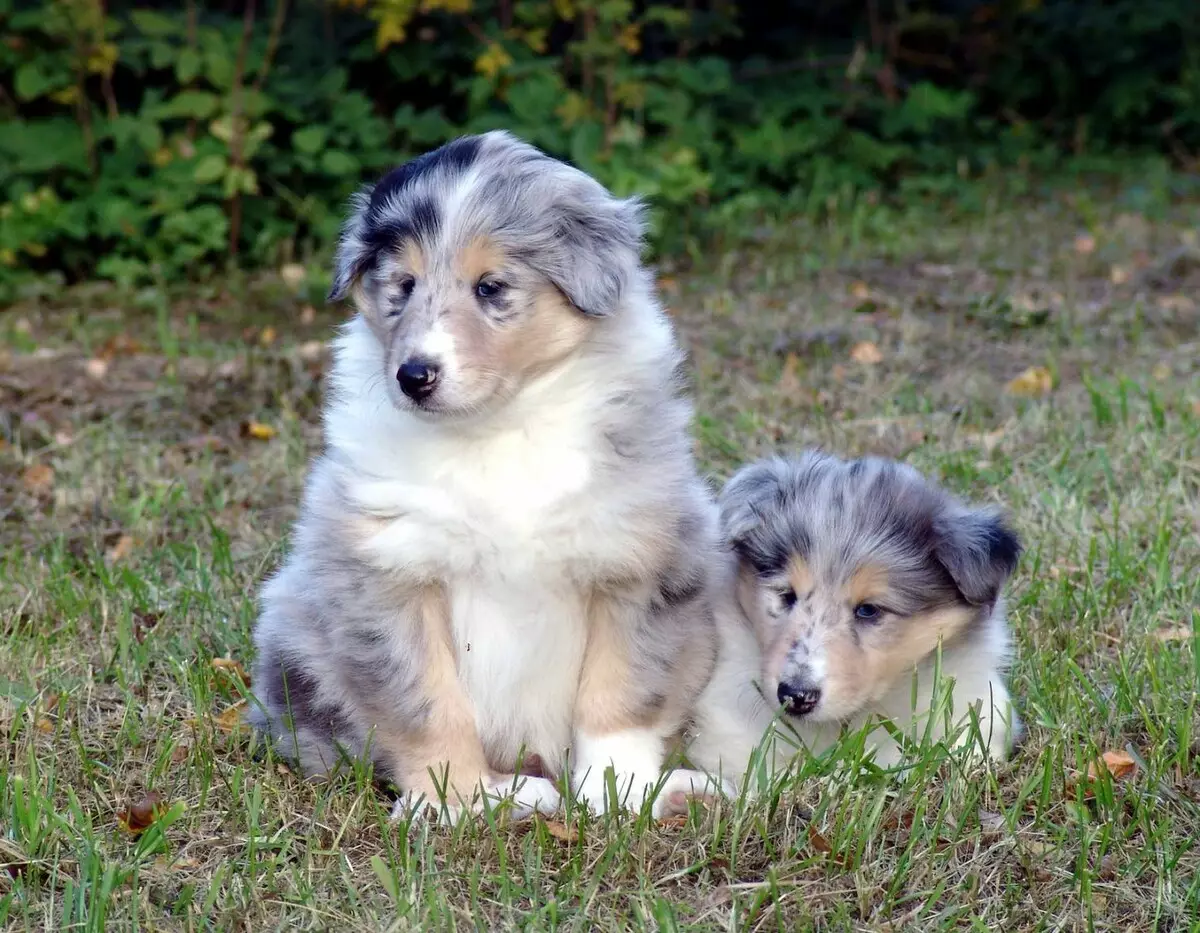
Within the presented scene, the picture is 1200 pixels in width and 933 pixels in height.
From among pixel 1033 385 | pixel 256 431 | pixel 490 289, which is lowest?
pixel 256 431

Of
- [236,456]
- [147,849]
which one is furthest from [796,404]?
[147,849]

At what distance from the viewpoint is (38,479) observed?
544cm

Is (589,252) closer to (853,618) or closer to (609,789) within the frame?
(853,618)

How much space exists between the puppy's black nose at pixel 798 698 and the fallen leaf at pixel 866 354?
352cm

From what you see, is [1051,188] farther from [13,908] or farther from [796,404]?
[13,908]

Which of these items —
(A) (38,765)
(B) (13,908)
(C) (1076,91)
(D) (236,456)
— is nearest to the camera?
(B) (13,908)

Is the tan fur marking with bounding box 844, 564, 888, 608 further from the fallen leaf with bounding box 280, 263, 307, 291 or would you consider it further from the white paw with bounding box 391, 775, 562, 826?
the fallen leaf with bounding box 280, 263, 307, 291

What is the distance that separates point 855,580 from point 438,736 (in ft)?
3.17

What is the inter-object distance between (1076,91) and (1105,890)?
983cm

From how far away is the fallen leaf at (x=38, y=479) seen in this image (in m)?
5.35

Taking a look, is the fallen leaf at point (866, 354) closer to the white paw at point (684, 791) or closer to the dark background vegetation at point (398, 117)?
the dark background vegetation at point (398, 117)

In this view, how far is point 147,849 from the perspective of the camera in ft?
9.69

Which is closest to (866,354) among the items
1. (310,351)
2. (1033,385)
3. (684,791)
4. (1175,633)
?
(1033,385)

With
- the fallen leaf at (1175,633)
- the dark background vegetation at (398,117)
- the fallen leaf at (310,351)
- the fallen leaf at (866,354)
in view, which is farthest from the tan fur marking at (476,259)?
the dark background vegetation at (398,117)
